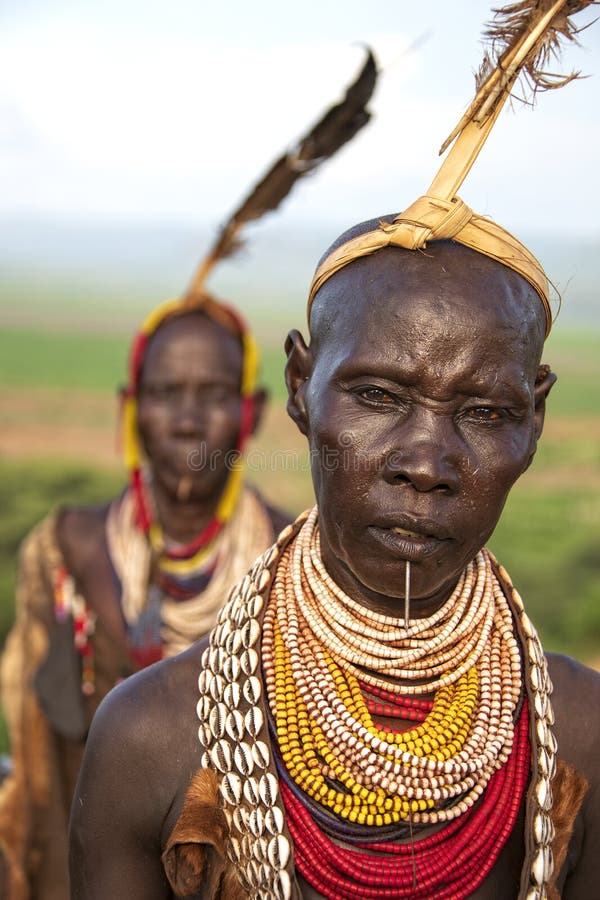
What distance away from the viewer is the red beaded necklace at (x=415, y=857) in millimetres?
2055

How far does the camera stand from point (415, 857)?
208 cm

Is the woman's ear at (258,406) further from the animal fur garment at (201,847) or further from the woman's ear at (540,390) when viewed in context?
the animal fur garment at (201,847)

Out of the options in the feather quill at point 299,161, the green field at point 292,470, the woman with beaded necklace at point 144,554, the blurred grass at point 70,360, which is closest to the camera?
the feather quill at point 299,161

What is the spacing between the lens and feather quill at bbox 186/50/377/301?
4.20m

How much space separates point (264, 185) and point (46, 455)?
52.0 ft

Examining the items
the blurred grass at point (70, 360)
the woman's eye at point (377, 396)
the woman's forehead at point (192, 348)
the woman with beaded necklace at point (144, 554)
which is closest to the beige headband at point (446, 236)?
the woman's eye at point (377, 396)

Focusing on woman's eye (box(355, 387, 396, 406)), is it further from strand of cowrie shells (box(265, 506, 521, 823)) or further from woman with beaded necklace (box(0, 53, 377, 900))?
woman with beaded necklace (box(0, 53, 377, 900))

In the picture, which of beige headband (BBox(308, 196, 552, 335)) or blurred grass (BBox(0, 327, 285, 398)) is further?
blurred grass (BBox(0, 327, 285, 398))

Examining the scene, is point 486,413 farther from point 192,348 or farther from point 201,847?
point 192,348

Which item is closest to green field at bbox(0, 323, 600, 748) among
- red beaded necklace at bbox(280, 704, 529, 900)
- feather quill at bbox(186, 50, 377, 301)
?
feather quill at bbox(186, 50, 377, 301)

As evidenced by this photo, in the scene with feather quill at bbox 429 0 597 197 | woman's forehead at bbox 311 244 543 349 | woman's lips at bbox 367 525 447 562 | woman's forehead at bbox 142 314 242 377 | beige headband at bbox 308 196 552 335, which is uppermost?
feather quill at bbox 429 0 597 197

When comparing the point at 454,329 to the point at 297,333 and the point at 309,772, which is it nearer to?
the point at 297,333

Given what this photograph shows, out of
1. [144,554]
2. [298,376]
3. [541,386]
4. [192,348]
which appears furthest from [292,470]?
[541,386]

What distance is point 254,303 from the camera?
3966cm
